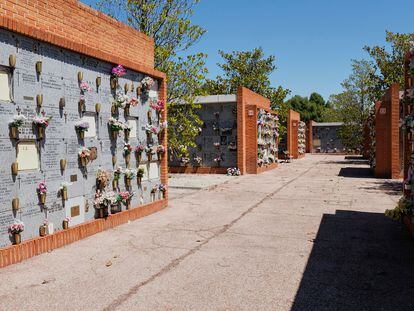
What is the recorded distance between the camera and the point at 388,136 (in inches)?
712

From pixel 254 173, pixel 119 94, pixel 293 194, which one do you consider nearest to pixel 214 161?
pixel 254 173

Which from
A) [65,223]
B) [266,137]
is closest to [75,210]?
[65,223]

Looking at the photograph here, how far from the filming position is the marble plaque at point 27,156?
5.80 m

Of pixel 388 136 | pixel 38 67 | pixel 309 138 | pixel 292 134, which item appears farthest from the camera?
pixel 309 138

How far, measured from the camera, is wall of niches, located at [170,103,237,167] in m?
20.2

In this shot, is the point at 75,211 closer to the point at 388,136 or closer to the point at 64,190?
the point at 64,190

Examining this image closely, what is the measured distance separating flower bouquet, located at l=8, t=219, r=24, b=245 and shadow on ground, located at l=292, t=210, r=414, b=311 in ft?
13.3

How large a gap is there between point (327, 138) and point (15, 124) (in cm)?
4870

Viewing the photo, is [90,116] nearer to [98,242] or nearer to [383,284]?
[98,242]

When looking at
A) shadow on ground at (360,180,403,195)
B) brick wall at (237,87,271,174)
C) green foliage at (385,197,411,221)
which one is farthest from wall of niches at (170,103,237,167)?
green foliage at (385,197,411,221)

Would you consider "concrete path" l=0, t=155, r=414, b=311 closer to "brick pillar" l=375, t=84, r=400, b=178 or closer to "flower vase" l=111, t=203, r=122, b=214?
"flower vase" l=111, t=203, r=122, b=214

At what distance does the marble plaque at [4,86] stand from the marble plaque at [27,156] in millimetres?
739

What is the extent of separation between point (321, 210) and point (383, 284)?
16.6ft

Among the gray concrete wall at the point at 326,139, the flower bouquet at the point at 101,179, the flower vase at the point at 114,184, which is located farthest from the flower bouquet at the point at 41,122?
the gray concrete wall at the point at 326,139
